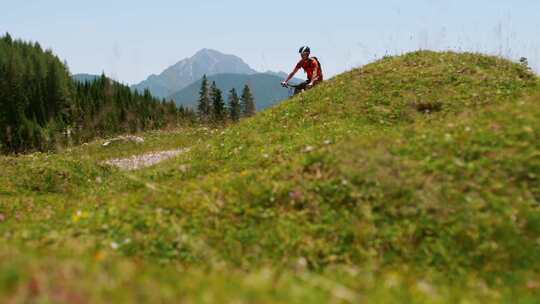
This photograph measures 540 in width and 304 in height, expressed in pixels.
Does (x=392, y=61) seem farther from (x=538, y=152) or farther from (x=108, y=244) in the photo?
(x=108, y=244)

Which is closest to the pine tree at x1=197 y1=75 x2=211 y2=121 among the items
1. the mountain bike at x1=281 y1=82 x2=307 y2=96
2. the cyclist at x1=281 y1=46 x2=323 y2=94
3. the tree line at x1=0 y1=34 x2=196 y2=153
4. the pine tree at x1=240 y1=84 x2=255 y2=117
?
the tree line at x1=0 y1=34 x2=196 y2=153

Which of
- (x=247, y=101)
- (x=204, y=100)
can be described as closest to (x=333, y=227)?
(x=204, y=100)

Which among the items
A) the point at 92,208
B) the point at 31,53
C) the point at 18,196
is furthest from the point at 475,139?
the point at 31,53

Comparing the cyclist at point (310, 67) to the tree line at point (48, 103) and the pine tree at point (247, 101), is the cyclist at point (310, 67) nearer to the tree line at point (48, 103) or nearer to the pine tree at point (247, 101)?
the tree line at point (48, 103)

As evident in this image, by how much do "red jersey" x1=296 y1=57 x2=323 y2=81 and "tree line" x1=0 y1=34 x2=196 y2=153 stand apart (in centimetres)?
7370

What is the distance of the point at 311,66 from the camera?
2267cm

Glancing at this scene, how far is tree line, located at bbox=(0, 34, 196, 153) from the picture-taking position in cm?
10462

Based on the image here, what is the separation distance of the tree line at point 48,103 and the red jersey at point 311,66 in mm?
73704

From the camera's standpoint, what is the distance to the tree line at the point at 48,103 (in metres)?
105

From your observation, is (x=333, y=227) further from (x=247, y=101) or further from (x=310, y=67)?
(x=247, y=101)

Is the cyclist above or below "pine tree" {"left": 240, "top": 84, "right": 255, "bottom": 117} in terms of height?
below

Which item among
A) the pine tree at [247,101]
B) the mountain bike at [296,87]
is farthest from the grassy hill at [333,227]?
the pine tree at [247,101]

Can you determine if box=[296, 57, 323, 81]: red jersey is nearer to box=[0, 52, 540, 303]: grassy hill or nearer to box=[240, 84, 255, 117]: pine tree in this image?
box=[0, 52, 540, 303]: grassy hill

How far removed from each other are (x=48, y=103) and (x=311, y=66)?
11827 cm
